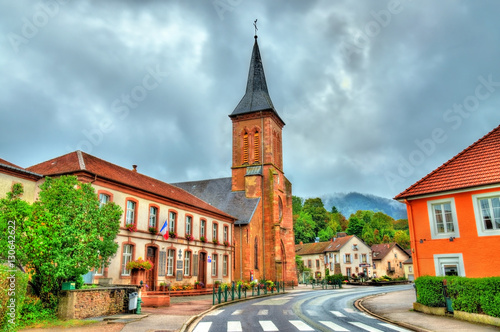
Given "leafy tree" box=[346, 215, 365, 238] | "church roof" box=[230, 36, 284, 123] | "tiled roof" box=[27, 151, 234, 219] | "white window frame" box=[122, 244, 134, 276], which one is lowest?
"white window frame" box=[122, 244, 134, 276]

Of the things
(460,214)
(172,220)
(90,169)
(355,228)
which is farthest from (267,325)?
(355,228)

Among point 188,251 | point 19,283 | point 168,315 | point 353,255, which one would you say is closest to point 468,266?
point 168,315

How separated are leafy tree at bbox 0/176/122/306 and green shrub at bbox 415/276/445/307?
11.9 meters

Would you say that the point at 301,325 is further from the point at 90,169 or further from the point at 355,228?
the point at 355,228

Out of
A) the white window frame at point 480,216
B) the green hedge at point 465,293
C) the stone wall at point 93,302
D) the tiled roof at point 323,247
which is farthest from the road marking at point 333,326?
the tiled roof at point 323,247

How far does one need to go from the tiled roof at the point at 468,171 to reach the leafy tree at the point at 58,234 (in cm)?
1291

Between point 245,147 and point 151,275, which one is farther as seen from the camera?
point 245,147

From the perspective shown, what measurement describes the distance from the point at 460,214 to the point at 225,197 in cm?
2840

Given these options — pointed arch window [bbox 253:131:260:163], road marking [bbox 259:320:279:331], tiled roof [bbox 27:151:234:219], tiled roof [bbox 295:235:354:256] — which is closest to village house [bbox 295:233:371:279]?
tiled roof [bbox 295:235:354:256]

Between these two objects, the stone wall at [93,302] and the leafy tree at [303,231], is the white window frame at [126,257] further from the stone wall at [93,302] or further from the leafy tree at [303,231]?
the leafy tree at [303,231]

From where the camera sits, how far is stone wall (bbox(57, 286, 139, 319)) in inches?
480

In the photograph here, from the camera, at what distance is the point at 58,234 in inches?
496

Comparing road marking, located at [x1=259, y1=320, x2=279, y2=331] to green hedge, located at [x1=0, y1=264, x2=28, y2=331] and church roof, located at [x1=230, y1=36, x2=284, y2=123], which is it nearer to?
green hedge, located at [x1=0, y1=264, x2=28, y2=331]

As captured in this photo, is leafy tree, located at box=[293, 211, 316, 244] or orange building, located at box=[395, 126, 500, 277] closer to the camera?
orange building, located at box=[395, 126, 500, 277]
